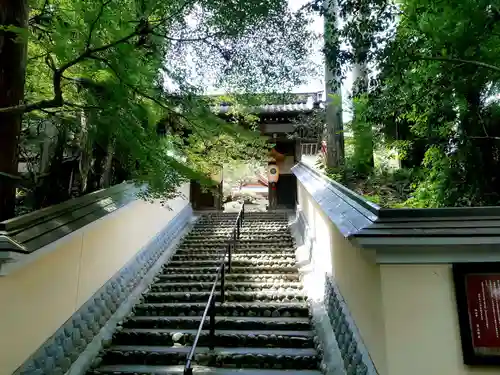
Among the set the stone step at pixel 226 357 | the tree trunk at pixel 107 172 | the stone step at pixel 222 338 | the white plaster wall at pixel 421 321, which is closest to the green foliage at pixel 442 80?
the white plaster wall at pixel 421 321

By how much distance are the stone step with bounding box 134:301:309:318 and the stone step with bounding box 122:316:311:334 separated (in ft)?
0.43

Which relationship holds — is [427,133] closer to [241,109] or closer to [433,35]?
[433,35]

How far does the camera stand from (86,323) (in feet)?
16.4

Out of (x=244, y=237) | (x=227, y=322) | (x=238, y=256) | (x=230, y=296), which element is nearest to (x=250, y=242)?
(x=244, y=237)

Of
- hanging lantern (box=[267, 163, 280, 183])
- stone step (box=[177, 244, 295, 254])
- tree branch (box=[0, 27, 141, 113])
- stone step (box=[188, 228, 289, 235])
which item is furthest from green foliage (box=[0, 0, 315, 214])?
hanging lantern (box=[267, 163, 280, 183])

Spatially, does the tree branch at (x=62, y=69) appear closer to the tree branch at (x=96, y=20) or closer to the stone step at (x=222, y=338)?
the tree branch at (x=96, y=20)

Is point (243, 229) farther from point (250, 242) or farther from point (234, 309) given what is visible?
point (234, 309)

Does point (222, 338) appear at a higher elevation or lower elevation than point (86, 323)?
lower

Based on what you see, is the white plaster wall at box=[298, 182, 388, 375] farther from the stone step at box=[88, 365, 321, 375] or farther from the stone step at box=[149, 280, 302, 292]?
the stone step at box=[88, 365, 321, 375]

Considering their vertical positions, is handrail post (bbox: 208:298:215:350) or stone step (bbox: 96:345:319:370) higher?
handrail post (bbox: 208:298:215:350)

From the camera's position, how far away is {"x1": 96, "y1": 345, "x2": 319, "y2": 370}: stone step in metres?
4.46

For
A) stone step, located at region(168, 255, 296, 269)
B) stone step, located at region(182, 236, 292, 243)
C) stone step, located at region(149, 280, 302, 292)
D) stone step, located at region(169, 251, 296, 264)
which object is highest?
stone step, located at region(182, 236, 292, 243)

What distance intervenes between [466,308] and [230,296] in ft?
13.7

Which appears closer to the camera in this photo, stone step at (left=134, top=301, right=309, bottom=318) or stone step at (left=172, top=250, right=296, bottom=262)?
stone step at (left=134, top=301, right=309, bottom=318)
